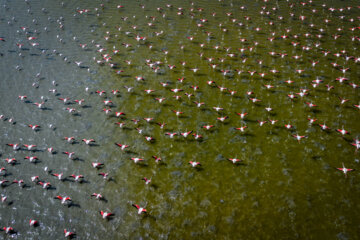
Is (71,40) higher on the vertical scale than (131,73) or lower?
higher

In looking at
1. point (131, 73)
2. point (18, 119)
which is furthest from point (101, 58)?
point (18, 119)

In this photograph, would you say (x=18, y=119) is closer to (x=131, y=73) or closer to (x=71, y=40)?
(x=131, y=73)

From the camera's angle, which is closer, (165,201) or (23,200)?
(165,201)

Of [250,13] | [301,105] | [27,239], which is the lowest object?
[27,239]

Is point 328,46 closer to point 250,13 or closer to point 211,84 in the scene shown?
point 250,13

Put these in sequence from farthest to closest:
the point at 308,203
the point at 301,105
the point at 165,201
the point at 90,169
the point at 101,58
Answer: the point at 101,58 → the point at 301,105 → the point at 90,169 → the point at 165,201 → the point at 308,203

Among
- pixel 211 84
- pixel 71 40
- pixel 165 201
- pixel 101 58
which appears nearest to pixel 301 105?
pixel 211 84

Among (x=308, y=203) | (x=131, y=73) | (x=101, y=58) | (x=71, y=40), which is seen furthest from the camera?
(x=71, y=40)
